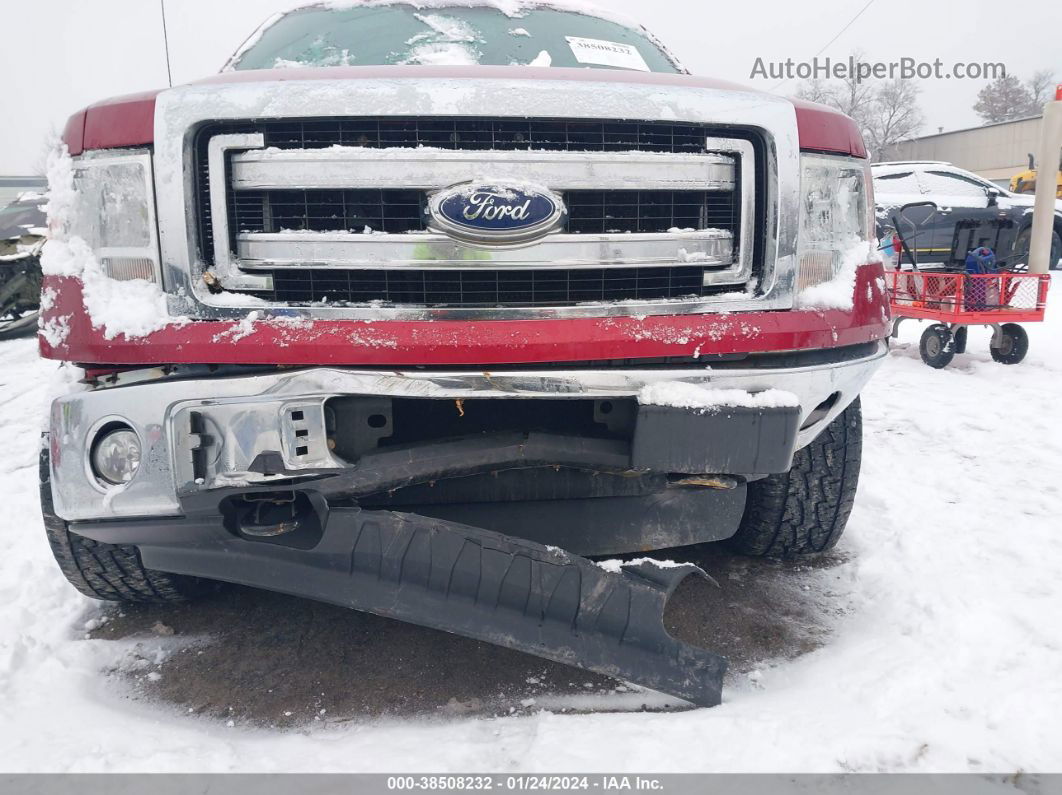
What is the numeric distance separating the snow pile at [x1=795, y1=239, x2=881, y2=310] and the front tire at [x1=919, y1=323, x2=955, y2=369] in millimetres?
4914

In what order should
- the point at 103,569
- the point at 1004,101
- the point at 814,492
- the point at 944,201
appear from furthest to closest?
the point at 1004,101, the point at 944,201, the point at 814,492, the point at 103,569

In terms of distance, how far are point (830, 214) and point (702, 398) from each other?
0.72 metres

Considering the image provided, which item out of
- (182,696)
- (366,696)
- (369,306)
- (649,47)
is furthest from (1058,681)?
(649,47)

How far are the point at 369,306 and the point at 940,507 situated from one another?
266cm

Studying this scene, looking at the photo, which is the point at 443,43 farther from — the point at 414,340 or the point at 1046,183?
the point at 1046,183

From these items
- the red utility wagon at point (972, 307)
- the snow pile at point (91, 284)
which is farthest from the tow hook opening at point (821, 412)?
the red utility wagon at point (972, 307)

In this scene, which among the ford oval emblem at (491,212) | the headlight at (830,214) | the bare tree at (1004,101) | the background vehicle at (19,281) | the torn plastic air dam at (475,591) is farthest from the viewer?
the bare tree at (1004,101)

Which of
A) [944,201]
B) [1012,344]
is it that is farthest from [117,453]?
[944,201]

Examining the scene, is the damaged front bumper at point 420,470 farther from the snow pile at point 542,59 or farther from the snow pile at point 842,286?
→ the snow pile at point 542,59

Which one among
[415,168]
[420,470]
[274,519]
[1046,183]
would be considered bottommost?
[274,519]

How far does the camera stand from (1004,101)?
5547 cm

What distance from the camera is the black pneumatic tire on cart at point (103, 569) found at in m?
2.22

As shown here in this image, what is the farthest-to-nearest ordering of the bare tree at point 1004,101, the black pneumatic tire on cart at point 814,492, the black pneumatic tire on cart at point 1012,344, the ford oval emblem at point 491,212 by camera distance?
1. the bare tree at point 1004,101
2. the black pneumatic tire on cart at point 1012,344
3. the black pneumatic tire on cart at point 814,492
4. the ford oval emblem at point 491,212

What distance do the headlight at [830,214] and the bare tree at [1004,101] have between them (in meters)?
64.6
